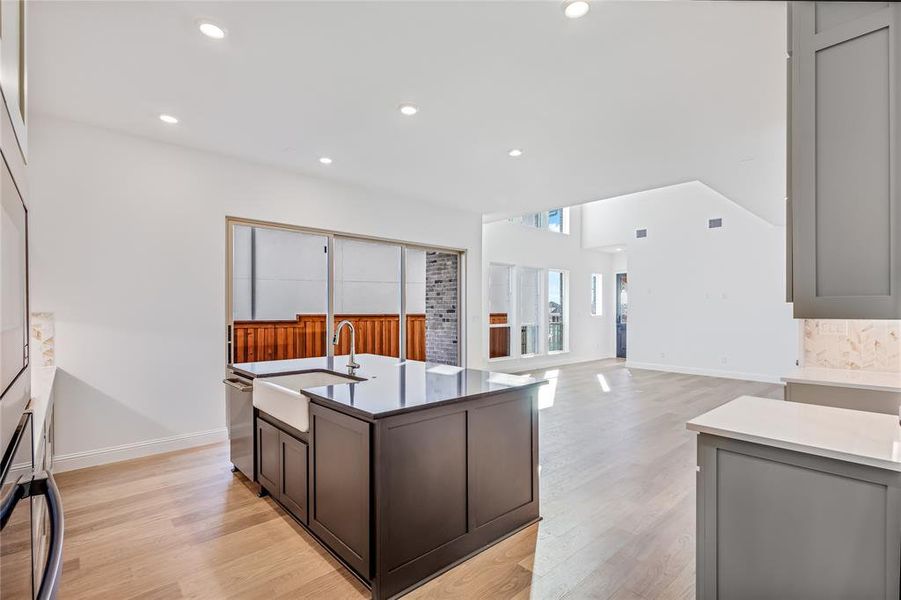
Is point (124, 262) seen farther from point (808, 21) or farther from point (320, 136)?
point (808, 21)

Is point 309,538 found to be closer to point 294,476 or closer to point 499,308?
point 294,476

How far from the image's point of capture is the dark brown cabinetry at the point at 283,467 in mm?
2465

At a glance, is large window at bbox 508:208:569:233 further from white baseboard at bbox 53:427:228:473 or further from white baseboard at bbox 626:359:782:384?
white baseboard at bbox 53:427:228:473

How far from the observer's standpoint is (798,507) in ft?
4.98

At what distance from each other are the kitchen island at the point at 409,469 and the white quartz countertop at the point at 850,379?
1.84 meters

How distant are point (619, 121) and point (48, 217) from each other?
4371mm

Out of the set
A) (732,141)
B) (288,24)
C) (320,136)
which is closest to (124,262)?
(320,136)

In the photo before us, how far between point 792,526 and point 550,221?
8.48 meters

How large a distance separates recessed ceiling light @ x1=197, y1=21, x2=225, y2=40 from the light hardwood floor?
8.87ft

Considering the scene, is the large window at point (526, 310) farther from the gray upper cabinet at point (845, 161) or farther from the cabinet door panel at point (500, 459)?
the gray upper cabinet at point (845, 161)

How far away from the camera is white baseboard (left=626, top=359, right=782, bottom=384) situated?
7539mm

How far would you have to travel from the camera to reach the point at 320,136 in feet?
12.5

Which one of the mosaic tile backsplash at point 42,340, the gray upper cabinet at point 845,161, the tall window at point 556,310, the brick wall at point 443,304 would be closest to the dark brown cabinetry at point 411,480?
the gray upper cabinet at point 845,161

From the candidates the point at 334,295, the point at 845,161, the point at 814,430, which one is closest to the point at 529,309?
the point at 334,295
